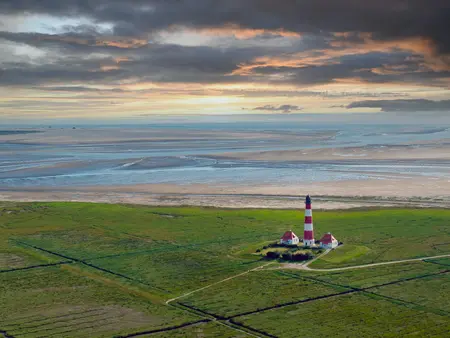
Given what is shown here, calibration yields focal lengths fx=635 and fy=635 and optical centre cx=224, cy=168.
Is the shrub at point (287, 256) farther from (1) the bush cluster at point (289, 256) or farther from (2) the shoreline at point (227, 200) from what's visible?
(2) the shoreline at point (227, 200)

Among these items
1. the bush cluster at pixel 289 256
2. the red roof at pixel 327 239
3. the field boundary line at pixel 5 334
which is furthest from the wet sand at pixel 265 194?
the field boundary line at pixel 5 334

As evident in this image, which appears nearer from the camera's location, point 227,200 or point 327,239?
point 327,239

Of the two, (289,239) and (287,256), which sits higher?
(289,239)

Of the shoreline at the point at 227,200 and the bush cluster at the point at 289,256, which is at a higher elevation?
the shoreline at the point at 227,200

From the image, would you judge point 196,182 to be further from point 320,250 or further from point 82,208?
point 320,250

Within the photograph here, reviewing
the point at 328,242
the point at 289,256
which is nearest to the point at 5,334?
the point at 289,256

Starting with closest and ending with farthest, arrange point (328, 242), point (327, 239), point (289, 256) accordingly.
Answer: point (289, 256) < point (328, 242) < point (327, 239)

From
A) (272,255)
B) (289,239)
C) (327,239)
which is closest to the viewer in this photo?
(272,255)

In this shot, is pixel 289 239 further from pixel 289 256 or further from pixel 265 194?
pixel 265 194

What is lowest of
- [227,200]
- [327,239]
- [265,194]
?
[327,239]
